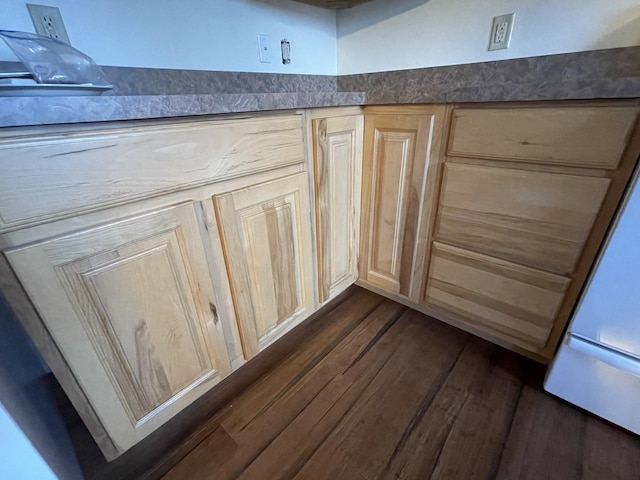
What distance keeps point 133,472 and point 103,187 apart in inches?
30.7

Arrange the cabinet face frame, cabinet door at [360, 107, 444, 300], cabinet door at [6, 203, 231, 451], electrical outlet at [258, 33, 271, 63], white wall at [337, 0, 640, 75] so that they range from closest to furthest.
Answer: cabinet door at [6, 203, 231, 451] → the cabinet face frame → white wall at [337, 0, 640, 75] → cabinet door at [360, 107, 444, 300] → electrical outlet at [258, 33, 271, 63]

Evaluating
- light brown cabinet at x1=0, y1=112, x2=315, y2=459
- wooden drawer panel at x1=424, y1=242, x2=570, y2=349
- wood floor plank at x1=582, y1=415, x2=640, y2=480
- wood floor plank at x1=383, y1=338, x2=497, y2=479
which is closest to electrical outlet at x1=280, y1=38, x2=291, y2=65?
light brown cabinet at x1=0, y1=112, x2=315, y2=459

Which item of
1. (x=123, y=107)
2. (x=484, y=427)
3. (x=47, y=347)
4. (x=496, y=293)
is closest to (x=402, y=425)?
(x=484, y=427)

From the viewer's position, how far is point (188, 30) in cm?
100

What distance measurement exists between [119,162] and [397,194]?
0.89 meters

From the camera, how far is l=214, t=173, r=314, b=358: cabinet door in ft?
2.64

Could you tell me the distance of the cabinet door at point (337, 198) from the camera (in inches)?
38.6

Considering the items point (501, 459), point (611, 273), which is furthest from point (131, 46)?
point (501, 459)

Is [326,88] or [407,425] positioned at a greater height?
[326,88]

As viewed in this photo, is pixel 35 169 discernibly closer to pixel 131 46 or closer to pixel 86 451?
pixel 131 46

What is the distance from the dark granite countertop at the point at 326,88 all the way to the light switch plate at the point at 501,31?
0.06m

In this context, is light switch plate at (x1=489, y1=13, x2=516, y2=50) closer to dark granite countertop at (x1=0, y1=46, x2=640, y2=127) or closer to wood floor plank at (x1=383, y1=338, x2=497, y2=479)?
dark granite countertop at (x1=0, y1=46, x2=640, y2=127)

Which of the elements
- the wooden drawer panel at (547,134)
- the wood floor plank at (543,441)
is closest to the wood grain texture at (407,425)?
the wood floor plank at (543,441)

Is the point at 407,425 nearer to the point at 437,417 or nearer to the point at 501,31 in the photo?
the point at 437,417
